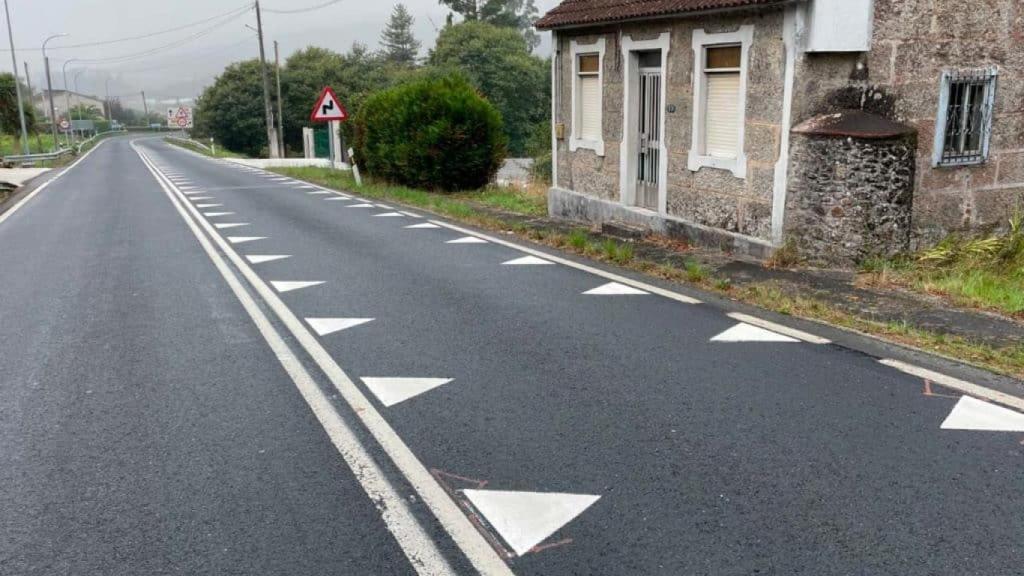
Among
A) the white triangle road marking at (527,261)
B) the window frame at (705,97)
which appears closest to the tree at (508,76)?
the window frame at (705,97)

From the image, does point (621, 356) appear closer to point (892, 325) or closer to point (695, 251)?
point (892, 325)

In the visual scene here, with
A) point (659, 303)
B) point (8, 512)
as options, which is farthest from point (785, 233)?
point (8, 512)

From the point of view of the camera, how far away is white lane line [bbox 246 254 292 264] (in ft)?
35.4

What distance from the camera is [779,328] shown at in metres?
7.10

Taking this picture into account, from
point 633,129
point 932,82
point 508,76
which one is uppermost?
point 508,76

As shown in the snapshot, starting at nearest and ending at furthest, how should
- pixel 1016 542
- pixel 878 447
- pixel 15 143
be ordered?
1. pixel 1016 542
2. pixel 878 447
3. pixel 15 143

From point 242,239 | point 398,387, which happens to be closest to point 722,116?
point 398,387

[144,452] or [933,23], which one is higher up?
[933,23]

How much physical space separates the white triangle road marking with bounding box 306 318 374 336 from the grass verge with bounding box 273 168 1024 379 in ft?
11.4

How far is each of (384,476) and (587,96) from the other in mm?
10565

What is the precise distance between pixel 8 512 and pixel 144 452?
78cm

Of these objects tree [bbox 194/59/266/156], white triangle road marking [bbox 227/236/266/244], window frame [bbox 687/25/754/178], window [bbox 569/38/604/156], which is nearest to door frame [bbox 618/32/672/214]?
window frame [bbox 687/25/754/178]

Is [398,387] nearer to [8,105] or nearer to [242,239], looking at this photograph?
[242,239]

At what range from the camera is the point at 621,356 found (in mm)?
6414
